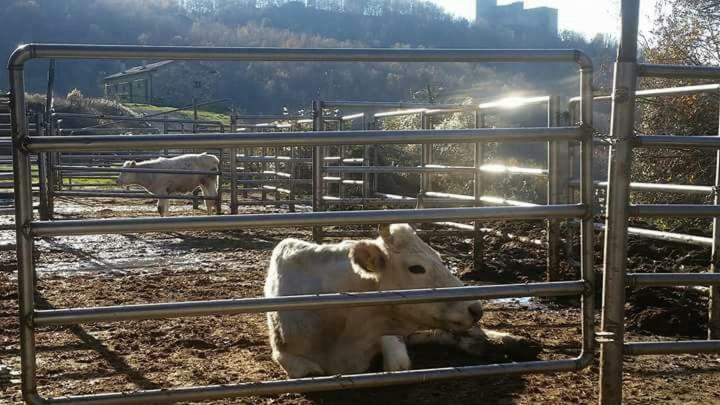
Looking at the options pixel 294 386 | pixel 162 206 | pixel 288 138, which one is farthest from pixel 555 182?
pixel 162 206

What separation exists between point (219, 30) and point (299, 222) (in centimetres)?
8037

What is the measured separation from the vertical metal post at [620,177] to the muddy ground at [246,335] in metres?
0.97

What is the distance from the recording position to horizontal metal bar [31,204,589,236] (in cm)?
282

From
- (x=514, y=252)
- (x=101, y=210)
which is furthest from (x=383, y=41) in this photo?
(x=514, y=252)

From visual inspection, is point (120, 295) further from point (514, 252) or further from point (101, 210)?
point (101, 210)

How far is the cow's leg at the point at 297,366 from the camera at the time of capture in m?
4.24

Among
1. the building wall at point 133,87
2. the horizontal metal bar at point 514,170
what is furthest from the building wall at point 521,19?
the horizontal metal bar at point 514,170

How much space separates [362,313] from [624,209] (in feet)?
6.05

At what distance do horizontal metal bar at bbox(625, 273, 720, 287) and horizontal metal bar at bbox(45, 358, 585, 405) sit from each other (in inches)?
15.7

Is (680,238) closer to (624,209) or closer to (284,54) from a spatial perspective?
(624,209)

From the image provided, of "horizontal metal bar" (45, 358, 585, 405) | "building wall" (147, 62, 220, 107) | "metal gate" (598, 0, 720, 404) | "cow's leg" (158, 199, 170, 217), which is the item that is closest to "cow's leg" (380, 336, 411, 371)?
"horizontal metal bar" (45, 358, 585, 405)

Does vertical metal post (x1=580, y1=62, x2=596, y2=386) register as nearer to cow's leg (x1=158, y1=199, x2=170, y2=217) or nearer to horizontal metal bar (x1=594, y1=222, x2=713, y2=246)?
horizontal metal bar (x1=594, y1=222, x2=713, y2=246)

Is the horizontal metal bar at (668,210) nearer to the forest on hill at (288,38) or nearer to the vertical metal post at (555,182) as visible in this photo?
the vertical metal post at (555,182)

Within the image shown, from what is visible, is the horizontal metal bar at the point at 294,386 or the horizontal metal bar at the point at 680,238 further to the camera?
the horizontal metal bar at the point at 680,238
